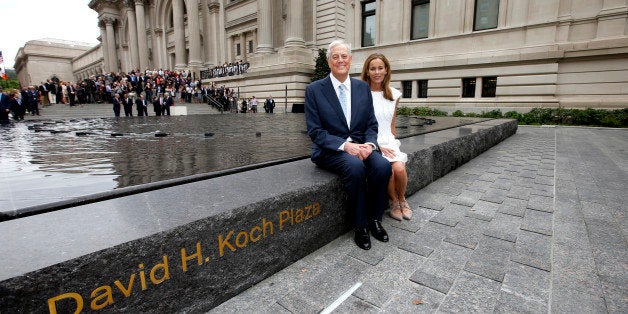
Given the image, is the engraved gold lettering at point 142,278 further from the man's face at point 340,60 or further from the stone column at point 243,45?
the stone column at point 243,45

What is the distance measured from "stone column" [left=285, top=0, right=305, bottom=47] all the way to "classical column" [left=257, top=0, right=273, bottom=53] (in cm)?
267

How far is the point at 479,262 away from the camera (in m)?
2.57

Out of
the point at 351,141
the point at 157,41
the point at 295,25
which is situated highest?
the point at 157,41

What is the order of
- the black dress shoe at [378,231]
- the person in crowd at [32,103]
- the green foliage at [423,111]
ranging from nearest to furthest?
the black dress shoe at [378,231] → the person in crowd at [32,103] → the green foliage at [423,111]

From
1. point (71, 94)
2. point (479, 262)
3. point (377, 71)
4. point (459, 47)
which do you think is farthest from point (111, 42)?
point (479, 262)

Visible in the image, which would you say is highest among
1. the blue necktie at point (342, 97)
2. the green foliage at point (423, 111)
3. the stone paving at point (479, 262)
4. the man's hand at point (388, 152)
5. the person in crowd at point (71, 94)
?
the person in crowd at point (71, 94)

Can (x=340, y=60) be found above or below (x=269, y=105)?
above

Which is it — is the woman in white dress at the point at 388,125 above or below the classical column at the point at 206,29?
below

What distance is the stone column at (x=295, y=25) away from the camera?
2444 centimetres

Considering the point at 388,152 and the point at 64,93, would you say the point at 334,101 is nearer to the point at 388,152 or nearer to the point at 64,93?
the point at 388,152

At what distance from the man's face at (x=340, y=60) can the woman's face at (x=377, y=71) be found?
1.86 ft

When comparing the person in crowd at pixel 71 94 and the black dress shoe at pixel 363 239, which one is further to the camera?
the person in crowd at pixel 71 94

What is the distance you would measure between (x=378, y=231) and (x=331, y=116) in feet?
3.95

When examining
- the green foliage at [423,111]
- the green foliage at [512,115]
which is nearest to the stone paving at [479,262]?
the green foliage at [512,115]
